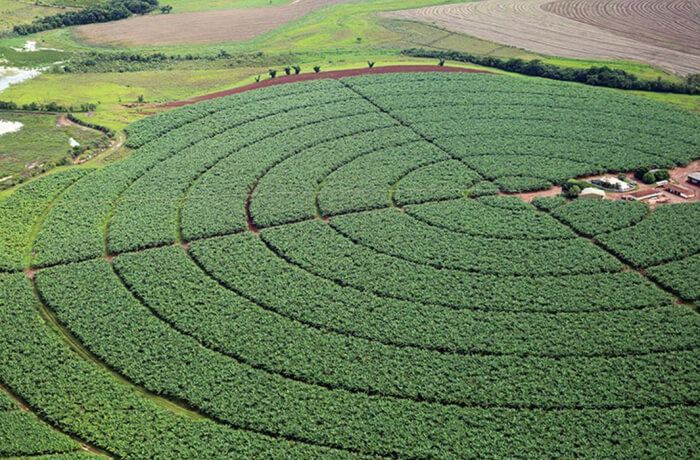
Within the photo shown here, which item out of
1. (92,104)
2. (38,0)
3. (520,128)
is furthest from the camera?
(38,0)

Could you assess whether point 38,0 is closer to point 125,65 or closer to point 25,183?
point 125,65

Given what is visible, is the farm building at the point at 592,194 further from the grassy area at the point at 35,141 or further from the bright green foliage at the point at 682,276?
the grassy area at the point at 35,141

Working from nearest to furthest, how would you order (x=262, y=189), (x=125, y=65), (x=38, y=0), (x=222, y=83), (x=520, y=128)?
(x=262, y=189)
(x=520, y=128)
(x=222, y=83)
(x=125, y=65)
(x=38, y=0)

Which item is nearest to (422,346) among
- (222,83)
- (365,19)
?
(222,83)

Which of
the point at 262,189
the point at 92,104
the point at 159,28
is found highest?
the point at 159,28

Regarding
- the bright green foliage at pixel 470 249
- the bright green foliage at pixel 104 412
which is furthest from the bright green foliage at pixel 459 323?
the bright green foliage at pixel 104 412

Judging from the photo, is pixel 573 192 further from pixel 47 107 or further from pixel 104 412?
pixel 47 107

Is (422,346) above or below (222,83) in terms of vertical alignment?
below
